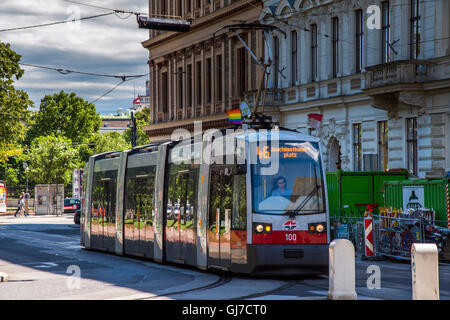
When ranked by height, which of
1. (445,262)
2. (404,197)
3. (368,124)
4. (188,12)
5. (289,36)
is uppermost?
(188,12)

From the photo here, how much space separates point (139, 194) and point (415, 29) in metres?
14.6

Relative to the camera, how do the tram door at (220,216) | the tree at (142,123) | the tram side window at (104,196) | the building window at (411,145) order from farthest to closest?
the tree at (142,123)
the building window at (411,145)
the tram side window at (104,196)
the tram door at (220,216)

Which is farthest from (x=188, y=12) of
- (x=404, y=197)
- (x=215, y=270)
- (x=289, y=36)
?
(x=215, y=270)

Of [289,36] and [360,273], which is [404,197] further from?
[289,36]

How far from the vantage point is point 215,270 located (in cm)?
1900

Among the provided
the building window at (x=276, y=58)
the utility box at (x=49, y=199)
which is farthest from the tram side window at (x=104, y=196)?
the utility box at (x=49, y=199)

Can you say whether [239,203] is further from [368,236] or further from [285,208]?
[368,236]

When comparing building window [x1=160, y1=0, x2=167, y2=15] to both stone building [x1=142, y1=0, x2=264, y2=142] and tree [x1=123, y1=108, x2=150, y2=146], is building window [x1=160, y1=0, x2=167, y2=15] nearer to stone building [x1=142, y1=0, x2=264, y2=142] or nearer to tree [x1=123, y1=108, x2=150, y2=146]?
stone building [x1=142, y1=0, x2=264, y2=142]

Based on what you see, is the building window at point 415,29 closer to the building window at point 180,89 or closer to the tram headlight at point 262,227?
the tram headlight at point 262,227

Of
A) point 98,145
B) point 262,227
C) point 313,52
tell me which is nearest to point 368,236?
point 262,227

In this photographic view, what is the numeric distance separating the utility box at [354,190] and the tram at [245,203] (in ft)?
30.3

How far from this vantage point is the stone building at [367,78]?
31.4 metres

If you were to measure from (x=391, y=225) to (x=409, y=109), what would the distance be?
1045cm

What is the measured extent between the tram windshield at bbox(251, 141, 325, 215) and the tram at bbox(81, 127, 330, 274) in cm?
2
